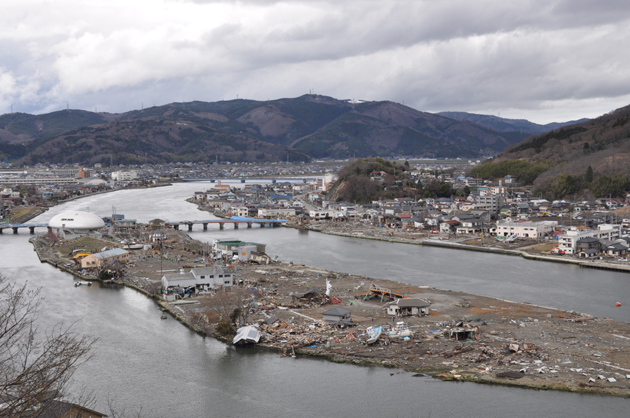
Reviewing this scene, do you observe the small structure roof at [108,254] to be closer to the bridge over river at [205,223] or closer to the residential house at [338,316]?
the bridge over river at [205,223]

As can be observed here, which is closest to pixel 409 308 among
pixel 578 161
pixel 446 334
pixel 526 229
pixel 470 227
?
pixel 446 334

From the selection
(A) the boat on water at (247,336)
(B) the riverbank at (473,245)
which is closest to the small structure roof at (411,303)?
(A) the boat on water at (247,336)

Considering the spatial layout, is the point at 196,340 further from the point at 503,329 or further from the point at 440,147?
the point at 440,147

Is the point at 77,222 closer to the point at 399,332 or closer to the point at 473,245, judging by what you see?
the point at 473,245

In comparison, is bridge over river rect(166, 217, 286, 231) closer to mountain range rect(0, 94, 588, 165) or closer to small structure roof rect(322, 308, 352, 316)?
small structure roof rect(322, 308, 352, 316)

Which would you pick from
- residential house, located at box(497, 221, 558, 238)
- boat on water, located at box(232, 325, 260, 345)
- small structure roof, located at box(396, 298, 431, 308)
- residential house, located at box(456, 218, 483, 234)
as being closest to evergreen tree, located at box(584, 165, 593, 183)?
residential house, located at box(497, 221, 558, 238)
